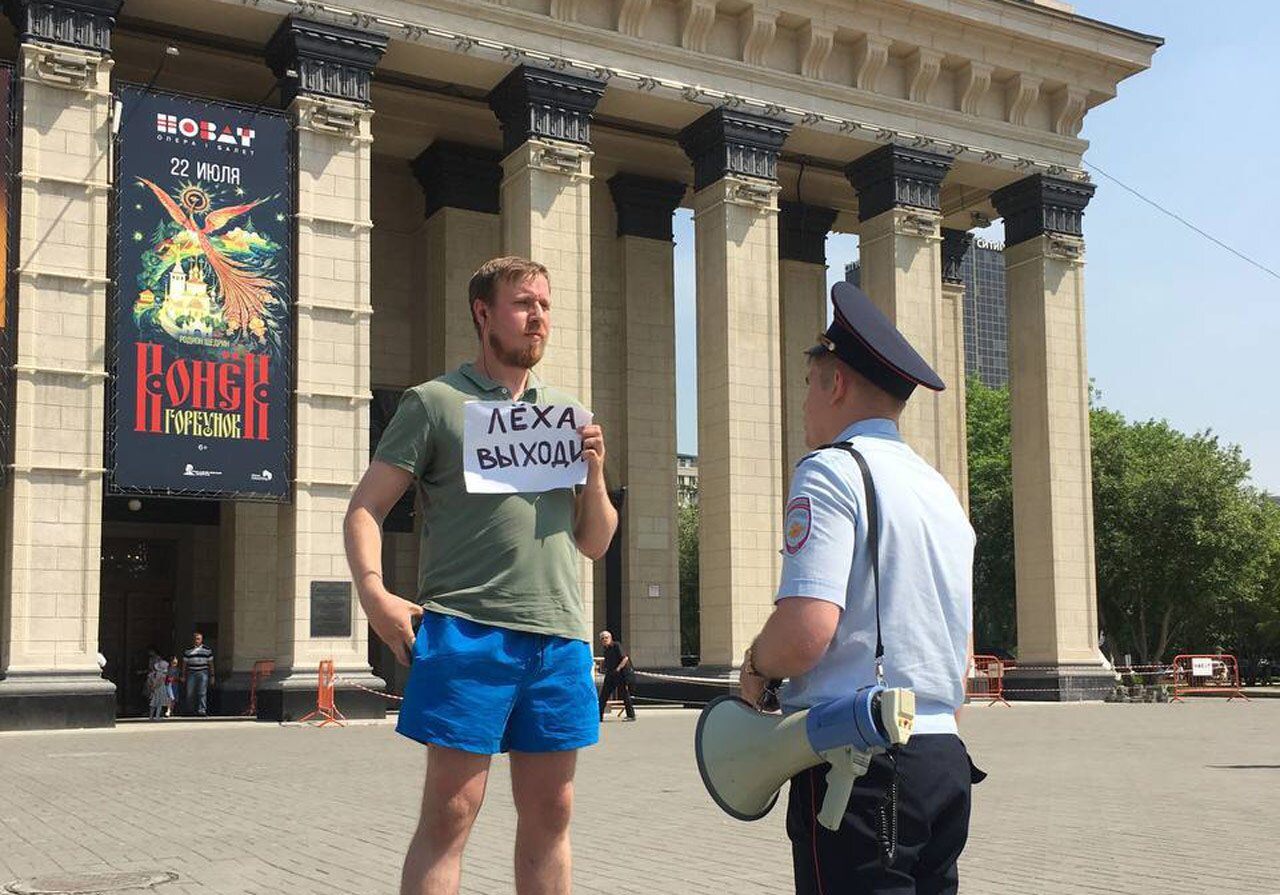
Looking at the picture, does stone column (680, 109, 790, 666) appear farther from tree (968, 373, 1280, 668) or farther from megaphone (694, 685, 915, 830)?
megaphone (694, 685, 915, 830)

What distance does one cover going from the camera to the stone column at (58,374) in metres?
23.2

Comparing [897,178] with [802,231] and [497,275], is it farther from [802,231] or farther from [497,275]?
[497,275]

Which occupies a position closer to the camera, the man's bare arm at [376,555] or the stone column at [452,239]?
the man's bare arm at [376,555]

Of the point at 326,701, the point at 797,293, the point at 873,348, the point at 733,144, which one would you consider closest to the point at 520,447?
the point at 873,348

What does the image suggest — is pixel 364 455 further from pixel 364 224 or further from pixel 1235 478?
pixel 1235 478

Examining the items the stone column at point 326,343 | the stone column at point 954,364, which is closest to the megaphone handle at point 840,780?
the stone column at point 326,343

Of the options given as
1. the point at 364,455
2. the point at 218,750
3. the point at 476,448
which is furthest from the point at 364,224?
the point at 476,448

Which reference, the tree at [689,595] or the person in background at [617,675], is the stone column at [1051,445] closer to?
the person in background at [617,675]

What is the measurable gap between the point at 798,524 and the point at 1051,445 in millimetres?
33463

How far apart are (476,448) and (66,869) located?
5388 millimetres

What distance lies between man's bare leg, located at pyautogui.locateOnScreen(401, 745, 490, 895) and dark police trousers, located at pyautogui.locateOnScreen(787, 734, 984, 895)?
55.1 inches

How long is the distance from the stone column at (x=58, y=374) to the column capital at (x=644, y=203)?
14137 mm

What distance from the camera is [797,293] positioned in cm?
3909

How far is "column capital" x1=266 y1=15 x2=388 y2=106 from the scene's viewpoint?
2666 cm
